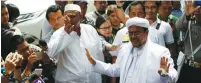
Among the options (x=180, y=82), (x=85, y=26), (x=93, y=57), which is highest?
(x=85, y=26)

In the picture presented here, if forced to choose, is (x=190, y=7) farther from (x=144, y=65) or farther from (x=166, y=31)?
(x=144, y=65)

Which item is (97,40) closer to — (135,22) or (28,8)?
(135,22)

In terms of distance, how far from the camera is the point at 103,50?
612 centimetres

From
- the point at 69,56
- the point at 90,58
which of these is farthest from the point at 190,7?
the point at 69,56

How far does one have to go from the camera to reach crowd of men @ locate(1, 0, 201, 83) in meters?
4.87

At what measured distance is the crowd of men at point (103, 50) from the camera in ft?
16.0

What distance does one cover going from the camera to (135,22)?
4.88 metres

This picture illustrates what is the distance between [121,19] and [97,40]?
1.25m

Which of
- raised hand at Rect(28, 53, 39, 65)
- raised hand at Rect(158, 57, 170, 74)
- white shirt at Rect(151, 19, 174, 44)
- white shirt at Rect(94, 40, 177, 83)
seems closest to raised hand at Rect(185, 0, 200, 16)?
white shirt at Rect(151, 19, 174, 44)

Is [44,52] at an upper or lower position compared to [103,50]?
upper

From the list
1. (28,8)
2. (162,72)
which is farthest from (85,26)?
(28,8)

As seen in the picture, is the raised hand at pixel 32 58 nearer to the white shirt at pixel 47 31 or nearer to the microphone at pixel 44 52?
the microphone at pixel 44 52

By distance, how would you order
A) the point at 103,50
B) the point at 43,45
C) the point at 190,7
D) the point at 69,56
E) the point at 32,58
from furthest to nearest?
1. the point at 103,50
2. the point at 190,7
3. the point at 69,56
4. the point at 43,45
5. the point at 32,58

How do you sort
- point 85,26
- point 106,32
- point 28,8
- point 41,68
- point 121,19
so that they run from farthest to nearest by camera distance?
point 28,8 → point 121,19 → point 106,32 → point 85,26 → point 41,68
